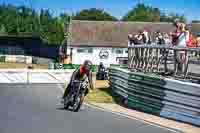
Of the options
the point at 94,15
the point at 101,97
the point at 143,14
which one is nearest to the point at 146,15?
the point at 143,14

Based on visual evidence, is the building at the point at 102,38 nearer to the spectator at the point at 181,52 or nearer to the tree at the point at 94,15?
the tree at the point at 94,15

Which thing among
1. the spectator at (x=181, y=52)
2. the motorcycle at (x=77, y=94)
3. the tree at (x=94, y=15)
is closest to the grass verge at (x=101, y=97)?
the motorcycle at (x=77, y=94)

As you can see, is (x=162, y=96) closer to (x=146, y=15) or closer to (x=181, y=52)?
(x=181, y=52)

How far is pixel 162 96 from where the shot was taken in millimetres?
17703

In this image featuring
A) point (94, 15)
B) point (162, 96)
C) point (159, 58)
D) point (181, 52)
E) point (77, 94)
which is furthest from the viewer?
point (94, 15)

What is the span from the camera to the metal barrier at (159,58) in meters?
17.5

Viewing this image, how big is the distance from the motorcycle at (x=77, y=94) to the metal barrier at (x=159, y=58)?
283 cm

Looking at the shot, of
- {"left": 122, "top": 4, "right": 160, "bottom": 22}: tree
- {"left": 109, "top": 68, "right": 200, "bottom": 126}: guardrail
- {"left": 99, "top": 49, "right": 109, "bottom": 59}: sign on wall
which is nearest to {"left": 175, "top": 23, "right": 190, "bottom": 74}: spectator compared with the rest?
{"left": 109, "top": 68, "right": 200, "bottom": 126}: guardrail

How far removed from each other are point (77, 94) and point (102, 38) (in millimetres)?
67085

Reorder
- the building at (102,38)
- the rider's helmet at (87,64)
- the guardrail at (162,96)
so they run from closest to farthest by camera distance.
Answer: the guardrail at (162,96) < the rider's helmet at (87,64) < the building at (102,38)

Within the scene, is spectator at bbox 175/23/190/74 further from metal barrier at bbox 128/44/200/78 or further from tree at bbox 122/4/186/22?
tree at bbox 122/4/186/22

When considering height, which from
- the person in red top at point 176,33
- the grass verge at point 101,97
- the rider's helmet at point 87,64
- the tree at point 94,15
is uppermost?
the tree at point 94,15

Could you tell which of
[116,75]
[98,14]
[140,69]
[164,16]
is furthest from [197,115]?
[164,16]

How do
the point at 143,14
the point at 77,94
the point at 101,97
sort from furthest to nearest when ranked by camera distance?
1. the point at 143,14
2. the point at 101,97
3. the point at 77,94
